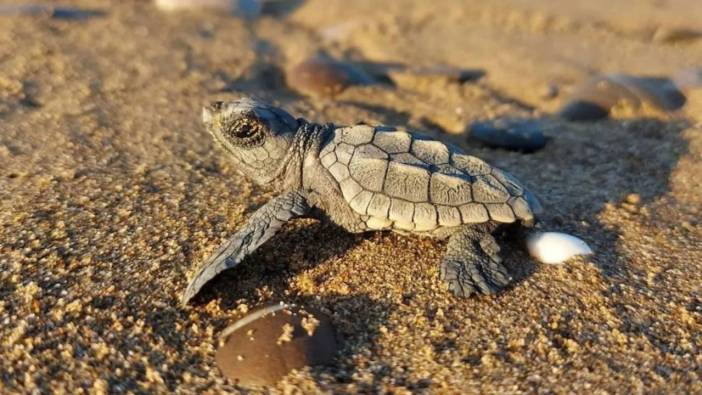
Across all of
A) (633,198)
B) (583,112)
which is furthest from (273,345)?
(583,112)

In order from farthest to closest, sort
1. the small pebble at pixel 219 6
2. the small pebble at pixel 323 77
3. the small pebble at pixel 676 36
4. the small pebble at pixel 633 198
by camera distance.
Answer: the small pebble at pixel 219 6, the small pebble at pixel 676 36, the small pebble at pixel 323 77, the small pebble at pixel 633 198

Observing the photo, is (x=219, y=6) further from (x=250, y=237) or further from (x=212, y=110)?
(x=250, y=237)

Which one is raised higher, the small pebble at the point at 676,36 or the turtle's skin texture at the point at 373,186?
the small pebble at the point at 676,36

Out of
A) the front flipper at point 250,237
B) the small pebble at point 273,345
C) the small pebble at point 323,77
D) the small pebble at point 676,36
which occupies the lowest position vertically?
the small pebble at point 273,345

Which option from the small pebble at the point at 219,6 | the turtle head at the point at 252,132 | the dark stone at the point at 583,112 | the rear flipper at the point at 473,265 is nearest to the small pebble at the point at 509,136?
the dark stone at the point at 583,112

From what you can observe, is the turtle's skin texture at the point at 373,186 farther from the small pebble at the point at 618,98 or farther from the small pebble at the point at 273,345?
the small pebble at the point at 618,98

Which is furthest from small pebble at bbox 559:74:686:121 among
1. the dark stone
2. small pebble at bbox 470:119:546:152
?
small pebble at bbox 470:119:546:152
